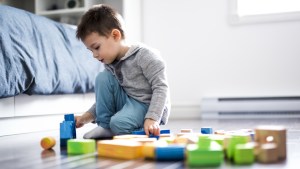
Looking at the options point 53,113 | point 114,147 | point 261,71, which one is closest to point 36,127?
point 53,113

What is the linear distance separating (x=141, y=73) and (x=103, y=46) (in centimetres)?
19

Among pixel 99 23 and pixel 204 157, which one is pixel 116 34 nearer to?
pixel 99 23

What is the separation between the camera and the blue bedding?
158cm

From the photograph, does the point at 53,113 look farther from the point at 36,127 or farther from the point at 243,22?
the point at 243,22

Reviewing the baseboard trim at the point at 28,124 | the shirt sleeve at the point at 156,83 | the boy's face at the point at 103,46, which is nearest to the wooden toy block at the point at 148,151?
the shirt sleeve at the point at 156,83

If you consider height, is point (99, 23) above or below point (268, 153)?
above

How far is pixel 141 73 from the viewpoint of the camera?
1.51 meters

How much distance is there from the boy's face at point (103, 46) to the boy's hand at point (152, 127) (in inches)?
12.7

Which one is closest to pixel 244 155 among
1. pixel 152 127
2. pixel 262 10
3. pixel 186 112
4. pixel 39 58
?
pixel 152 127

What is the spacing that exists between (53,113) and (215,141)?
48.1 inches

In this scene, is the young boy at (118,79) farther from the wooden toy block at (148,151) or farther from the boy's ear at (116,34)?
the wooden toy block at (148,151)

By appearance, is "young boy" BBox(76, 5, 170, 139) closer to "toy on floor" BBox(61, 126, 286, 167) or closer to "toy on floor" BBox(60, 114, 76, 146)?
"toy on floor" BBox(60, 114, 76, 146)

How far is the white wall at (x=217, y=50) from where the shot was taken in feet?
8.94

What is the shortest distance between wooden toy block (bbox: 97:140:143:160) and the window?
2056 millimetres
